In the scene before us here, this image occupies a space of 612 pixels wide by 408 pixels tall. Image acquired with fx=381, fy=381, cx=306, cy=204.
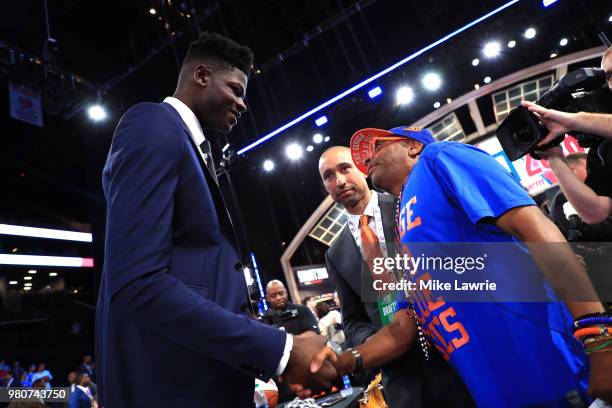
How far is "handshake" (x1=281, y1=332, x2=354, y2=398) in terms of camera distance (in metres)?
1.01

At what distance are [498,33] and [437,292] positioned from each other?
9.60 meters

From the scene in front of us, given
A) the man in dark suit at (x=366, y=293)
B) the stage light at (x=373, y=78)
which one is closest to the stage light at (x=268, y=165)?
the stage light at (x=373, y=78)

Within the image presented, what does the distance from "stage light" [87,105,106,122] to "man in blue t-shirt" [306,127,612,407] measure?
1007cm

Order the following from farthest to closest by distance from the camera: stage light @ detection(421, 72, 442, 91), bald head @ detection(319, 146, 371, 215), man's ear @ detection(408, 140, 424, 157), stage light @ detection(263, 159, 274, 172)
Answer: stage light @ detection(263, 159, 274, 172) < stage light @ detection(421, 72, 442, 91) < bald head @ detection(319, 146, 371, 215) < man's ear @ detection(408, 140, 424, 157)

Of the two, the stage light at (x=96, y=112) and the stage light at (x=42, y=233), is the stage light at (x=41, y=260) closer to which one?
the stage light at (x=42, y=233)

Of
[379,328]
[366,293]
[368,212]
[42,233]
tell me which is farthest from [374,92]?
[42,233]

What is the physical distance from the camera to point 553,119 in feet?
4.93

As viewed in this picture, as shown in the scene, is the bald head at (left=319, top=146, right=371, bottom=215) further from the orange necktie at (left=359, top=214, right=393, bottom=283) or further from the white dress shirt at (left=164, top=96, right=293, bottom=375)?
the white dress shirt at (left=164, top=96, right=293, bottom=375)

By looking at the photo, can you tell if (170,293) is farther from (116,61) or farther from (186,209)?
(116,61)

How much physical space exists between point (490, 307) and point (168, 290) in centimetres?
91

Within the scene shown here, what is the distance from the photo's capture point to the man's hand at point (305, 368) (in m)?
1.01

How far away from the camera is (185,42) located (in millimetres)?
9703

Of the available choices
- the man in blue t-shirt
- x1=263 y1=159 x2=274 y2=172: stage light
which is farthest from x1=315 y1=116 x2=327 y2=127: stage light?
the man in blue t-shirt

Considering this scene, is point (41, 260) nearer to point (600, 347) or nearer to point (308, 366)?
point (308, 366)
